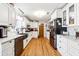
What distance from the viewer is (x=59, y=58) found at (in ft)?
2.61

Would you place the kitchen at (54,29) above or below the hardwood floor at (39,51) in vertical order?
above

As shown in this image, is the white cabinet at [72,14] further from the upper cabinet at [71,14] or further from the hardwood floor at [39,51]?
the hardwood floor at [39,51]

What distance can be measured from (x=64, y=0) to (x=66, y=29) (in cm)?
492

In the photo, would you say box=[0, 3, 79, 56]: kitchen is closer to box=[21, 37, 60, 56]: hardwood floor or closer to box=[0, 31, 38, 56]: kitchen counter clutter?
box=[0, 31, 38, 56]: kitchen counter clutter

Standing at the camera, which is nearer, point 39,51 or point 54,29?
point 39,51

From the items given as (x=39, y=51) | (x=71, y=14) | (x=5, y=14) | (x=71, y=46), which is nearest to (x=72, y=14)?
(x=71, y=14)

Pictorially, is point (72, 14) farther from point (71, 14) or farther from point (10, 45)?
point (10, 45)

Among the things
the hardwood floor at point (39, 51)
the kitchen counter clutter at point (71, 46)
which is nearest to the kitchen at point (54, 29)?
the kitchen counter clutter at point (71, 46)

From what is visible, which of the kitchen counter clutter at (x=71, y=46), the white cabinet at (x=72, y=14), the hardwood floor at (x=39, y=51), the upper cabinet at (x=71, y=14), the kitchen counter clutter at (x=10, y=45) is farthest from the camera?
the hardwood floor at (x=39, y=51)

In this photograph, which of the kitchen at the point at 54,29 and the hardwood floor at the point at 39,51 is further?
the hardwood floor at the point at 39,51

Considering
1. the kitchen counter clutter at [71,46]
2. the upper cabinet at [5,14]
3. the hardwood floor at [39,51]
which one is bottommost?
the hardwood floor at [39,51]

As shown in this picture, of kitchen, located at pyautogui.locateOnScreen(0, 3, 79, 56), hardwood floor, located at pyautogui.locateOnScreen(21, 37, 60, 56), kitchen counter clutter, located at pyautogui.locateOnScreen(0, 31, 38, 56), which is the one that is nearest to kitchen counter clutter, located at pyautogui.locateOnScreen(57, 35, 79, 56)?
kitchen, located at pyautogui.locateOnScreen(0, 3, 79, 56)

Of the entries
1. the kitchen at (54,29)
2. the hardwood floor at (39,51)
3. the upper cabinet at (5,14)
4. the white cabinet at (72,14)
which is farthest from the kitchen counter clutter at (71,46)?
the upper cabinet at (5,14)

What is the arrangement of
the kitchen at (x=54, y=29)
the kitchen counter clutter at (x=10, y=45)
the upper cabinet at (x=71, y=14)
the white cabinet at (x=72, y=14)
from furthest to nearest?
the upper cabinet at (x=71, y=14), the white cabinet at (x=72, y=14), the kitchen at (x=54, y=29), the kitchen counter clutter at (x=10, y=45)
